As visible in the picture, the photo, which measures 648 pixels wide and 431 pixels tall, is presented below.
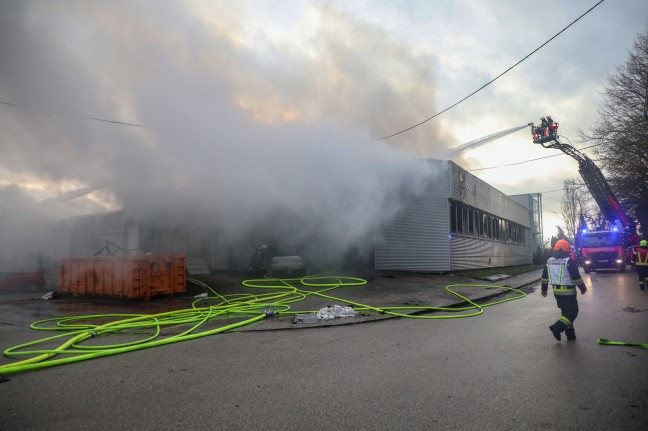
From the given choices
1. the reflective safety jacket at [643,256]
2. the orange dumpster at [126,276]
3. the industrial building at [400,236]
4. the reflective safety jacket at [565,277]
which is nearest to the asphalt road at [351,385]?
the reflective safety jacket at [565,277]

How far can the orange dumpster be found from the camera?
10.7m

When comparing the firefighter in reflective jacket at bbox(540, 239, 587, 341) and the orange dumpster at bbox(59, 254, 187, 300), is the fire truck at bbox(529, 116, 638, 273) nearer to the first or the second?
the firefighter in reflective jacket at bbox(540, 239, 587, 341)

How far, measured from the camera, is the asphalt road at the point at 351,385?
2953mm

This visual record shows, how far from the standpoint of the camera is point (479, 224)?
75.2 feet

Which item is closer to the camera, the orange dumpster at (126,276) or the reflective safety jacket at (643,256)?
the orange dumpster at (126,276)

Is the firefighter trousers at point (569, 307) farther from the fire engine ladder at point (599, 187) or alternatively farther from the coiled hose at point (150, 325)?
the fire engine ladder at point (599, 187)

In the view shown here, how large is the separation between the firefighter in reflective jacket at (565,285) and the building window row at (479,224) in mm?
12569

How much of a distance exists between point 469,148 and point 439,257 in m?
5.23

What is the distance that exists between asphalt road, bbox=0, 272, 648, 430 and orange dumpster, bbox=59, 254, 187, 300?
4669 mm

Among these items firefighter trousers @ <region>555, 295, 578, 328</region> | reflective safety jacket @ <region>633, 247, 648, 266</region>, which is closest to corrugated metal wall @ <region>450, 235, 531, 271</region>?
reflective safety jacket @ <region>633, 247, 648, 266</region>

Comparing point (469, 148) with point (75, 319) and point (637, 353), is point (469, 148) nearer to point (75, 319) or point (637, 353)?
point (637, 353)

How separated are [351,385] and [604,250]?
21674 millimetres

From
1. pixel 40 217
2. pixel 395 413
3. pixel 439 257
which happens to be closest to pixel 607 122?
pixel 439 257

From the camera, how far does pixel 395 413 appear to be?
3057mm
